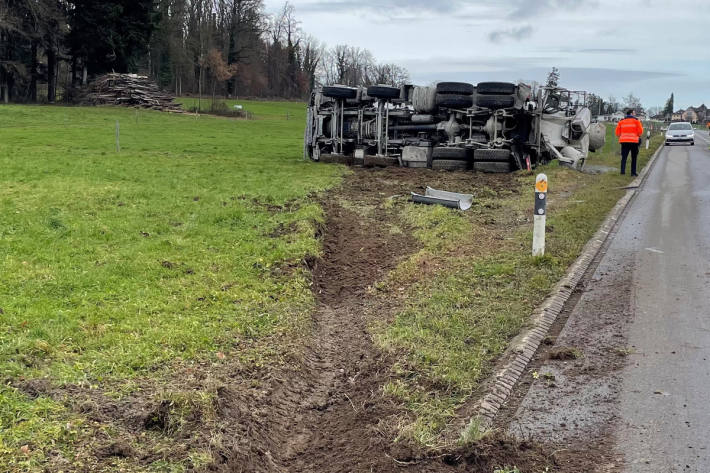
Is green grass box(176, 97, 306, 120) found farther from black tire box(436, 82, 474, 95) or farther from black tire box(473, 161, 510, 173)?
black tire box(473, 161, 510, 173)

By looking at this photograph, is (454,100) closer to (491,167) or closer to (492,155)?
(492,155)

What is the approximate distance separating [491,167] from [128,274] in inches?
535

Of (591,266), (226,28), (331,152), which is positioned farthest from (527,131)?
(226,28)

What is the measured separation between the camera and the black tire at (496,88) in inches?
744

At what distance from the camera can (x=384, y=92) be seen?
19.8 meters

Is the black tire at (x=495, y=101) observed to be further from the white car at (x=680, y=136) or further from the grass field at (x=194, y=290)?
the white car at (x=680, y=136)

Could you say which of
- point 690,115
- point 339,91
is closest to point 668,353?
point 339,91

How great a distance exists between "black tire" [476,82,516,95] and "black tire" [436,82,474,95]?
261mm

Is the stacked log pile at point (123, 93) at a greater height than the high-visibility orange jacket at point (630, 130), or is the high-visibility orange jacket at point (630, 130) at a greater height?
the stacked log pile at point (123, 93)

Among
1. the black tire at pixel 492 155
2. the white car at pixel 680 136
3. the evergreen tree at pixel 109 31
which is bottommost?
the black tire at pixel 492 155

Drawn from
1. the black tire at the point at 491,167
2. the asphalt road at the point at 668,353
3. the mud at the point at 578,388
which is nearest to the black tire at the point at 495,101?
the black tire at the point at 491,167

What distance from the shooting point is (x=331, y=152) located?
21.8 m

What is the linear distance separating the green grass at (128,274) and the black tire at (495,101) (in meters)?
4.94

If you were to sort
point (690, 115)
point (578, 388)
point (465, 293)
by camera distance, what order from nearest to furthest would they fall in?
point (578, 388), point (465, 293), point (690, 115)
